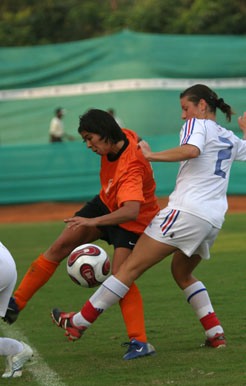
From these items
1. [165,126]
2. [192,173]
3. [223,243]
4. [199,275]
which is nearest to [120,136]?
[192,173]

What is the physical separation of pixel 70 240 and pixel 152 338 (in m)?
1.02

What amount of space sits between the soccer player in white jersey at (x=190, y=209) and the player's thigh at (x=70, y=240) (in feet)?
2.01

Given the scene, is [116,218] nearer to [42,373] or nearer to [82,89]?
[42,373]

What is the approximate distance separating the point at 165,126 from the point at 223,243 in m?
7.38

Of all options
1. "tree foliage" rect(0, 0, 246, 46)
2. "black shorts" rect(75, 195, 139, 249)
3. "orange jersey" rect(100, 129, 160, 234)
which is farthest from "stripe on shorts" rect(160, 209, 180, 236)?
"tree foliage" rect(0, 0, 246, 46)

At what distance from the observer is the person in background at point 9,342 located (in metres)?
6.21

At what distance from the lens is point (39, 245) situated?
576 inches

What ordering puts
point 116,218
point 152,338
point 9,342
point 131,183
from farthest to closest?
1. point 152,338
2. point 131,183
3. point 116,218
4. point 9,342

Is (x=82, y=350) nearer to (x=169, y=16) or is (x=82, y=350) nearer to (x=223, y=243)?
(x=223, y=243)

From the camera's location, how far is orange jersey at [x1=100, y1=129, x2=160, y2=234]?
676 cm

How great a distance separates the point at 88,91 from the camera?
2191 centimetres

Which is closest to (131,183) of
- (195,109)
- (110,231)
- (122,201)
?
(122,201)

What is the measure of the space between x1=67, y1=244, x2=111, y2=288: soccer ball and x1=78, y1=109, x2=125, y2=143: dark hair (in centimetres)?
83

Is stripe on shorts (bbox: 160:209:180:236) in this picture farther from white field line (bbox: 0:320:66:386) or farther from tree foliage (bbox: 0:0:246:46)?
tree foliage (bbox: 0:0:246:46)
